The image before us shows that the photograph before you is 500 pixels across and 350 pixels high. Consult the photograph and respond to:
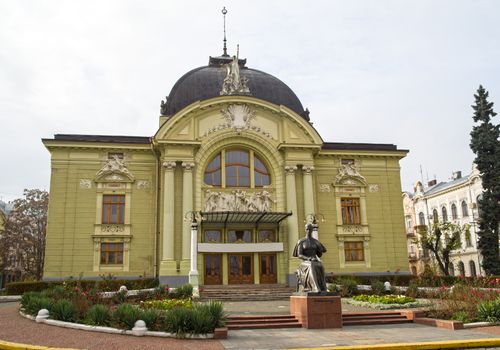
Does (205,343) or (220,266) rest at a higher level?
(220,266)

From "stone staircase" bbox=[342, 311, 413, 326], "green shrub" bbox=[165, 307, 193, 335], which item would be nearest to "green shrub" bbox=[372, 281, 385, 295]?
"stone staircase" bbox=[342, 311, 413, 326]

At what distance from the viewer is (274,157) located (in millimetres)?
33500

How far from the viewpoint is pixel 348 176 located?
3528 centimetres

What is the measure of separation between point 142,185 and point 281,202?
9936 millimetres

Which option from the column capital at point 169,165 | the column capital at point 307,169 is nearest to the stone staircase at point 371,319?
the column capital at point 307,169

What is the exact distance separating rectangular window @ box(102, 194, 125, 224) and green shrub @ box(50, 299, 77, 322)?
1709 cm

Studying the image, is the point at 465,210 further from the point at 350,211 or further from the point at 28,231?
the point at 28,231

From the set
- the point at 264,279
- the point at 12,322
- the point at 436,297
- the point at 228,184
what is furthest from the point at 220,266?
the point at 12,322

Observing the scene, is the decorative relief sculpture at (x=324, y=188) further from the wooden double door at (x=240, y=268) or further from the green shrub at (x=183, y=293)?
the green shrub at (x=183, y=293)

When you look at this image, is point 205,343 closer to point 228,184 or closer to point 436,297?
point 436,297

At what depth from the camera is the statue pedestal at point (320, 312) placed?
50.0 ft

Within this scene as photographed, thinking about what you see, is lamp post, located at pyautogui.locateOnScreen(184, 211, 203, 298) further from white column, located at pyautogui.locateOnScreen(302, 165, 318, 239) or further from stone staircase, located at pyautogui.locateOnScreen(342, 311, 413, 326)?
stone staircase, located at pyautogui.locateOnScreen(342, 311, 413, 326)

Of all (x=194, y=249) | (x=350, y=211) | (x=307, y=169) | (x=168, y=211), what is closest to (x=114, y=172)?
(x=168, y=211)

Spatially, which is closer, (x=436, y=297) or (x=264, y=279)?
(x=436, y=297)
